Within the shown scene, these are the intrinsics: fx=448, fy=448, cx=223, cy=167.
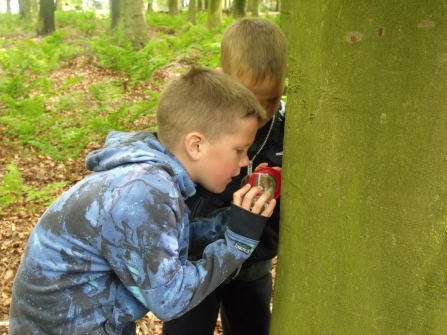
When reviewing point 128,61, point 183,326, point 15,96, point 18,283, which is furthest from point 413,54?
point 128,61

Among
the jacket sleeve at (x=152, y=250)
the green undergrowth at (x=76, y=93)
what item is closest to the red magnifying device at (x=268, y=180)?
the jacket sleeve at (x=152, y=250)

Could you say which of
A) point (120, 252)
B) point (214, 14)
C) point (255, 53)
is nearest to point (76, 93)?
point (255, 53)

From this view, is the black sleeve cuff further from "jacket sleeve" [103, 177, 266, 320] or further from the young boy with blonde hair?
"jacket sleeve" [103, 177, 266, 320]

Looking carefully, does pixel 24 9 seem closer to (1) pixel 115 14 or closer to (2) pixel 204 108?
(1) pixel 115 14

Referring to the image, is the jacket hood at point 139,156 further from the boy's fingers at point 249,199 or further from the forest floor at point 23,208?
the forest floor at point 23,208

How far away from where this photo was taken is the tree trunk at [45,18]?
1373cm

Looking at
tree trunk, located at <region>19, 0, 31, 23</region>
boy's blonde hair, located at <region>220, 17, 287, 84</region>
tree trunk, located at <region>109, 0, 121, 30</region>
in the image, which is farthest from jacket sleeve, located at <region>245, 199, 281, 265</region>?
tree trunk, located at <region>19, 0, 31, 23</region>

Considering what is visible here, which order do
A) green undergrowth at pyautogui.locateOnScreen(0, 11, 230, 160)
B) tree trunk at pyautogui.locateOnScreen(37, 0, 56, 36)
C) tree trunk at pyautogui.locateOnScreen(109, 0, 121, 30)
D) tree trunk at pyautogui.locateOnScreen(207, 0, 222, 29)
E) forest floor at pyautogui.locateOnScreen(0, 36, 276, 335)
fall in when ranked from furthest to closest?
tree trunk at pyautogui.locateOnScreen(37, 0, 56, 36) → tree trunk at pyautogui.locateOnScreen(109, 0, 121, 30) → tree trunk at pyautogui.locateOnScreen(207, 0, 222, 29) → green undergrowth at pyautogui.locateOnScreen(0, 11, 230, 160) → forest floor at pyautogui.locateOnScreen(0, 36, 276, 335)

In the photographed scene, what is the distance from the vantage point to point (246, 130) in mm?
1559

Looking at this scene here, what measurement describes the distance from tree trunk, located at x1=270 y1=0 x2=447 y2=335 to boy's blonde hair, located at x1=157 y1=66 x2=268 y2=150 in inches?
8.8

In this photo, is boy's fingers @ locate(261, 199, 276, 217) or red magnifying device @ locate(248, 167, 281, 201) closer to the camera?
boy's fingers @ locate(261, 199, 276, 217)

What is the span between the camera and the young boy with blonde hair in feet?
4.22

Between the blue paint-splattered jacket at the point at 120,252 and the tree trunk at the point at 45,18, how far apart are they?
14.0 m

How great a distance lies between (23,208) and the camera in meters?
4.39
